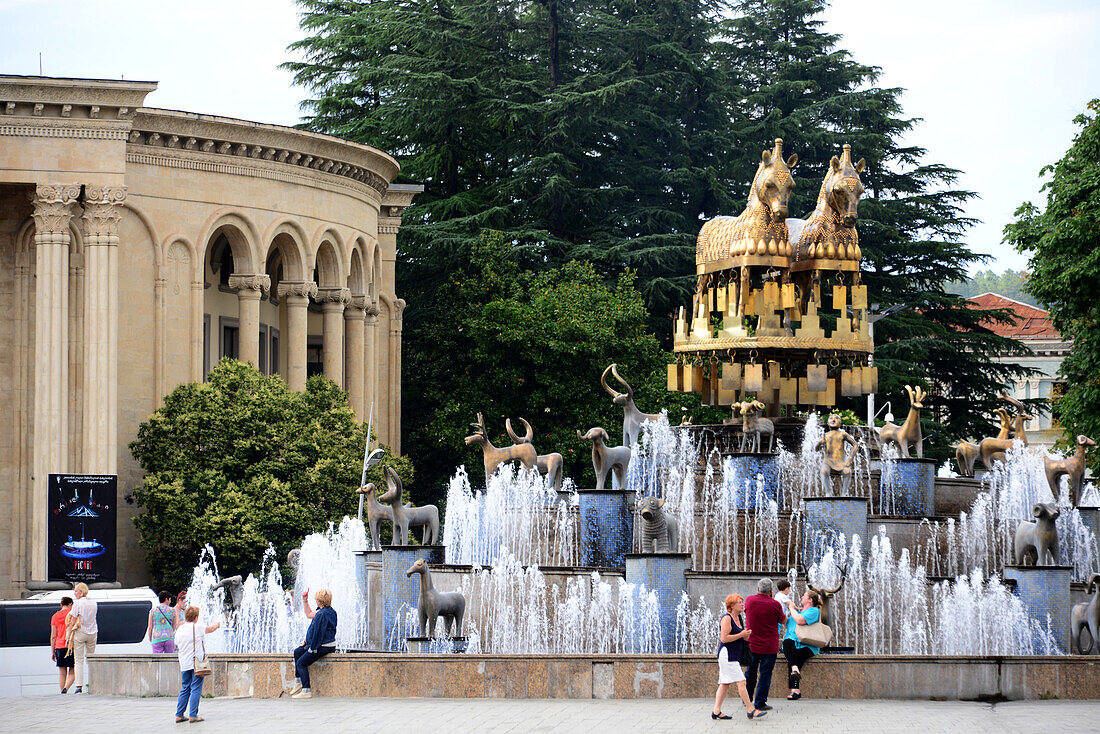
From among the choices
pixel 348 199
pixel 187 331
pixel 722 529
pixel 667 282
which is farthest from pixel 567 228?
pixel 722 529

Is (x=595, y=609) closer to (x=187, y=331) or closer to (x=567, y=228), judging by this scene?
(x=187, y=331)

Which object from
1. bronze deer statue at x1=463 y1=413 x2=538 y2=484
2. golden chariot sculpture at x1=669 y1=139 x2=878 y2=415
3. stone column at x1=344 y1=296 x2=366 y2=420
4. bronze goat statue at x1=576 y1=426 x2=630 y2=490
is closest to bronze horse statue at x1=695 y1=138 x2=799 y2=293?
golden chariot sculpture at x1=669 y1=139 x2=878 y2=415

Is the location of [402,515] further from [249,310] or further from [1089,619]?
[249,310]

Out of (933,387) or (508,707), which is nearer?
(508,707)

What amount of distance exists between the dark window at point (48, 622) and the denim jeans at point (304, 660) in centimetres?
1037

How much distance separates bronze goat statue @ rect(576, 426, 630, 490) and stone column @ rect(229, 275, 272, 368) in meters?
21.5

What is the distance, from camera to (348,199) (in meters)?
48.9

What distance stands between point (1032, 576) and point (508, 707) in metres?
7.74

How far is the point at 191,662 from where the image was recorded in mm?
17906

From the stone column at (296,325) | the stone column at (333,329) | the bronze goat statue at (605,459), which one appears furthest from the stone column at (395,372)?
the bronze goat statue at (605,459)

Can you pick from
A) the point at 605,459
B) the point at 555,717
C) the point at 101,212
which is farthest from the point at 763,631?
the point at 101,212

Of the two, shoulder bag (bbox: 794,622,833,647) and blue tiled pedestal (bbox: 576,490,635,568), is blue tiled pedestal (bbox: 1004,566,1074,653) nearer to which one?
shoulder bag (bbox: 794,622,833,647)

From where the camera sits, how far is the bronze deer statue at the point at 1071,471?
25.0 m

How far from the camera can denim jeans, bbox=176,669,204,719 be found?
1758cm
